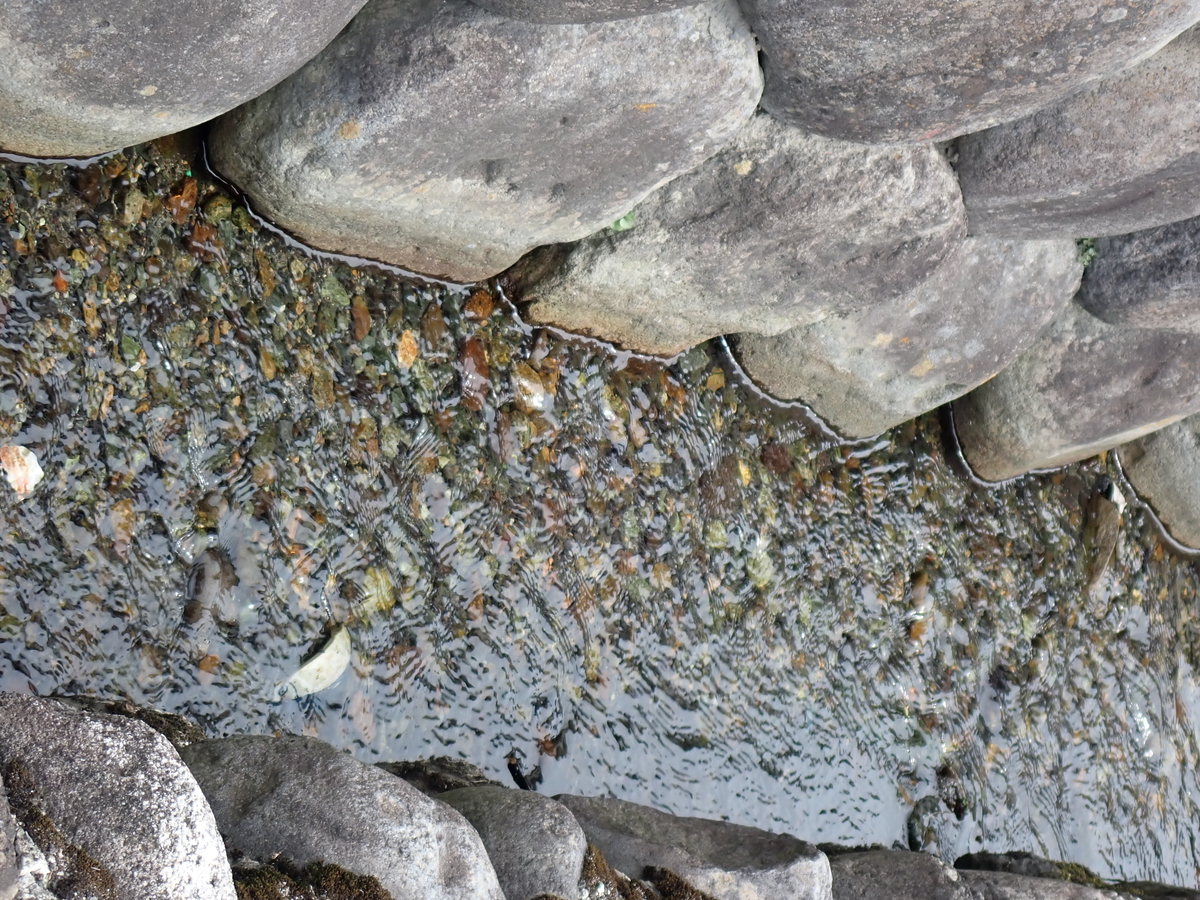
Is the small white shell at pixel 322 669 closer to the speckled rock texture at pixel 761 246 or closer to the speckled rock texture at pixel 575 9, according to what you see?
the speckled rock texture at pixel 761 246

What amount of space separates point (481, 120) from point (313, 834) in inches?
62.5

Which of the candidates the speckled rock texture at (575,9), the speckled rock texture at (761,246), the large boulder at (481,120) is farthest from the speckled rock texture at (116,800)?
the speckled rock texture at (761,246)

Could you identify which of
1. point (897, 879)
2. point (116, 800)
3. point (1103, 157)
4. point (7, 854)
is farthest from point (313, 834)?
point (1103, 157)

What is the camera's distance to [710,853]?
2762 millimetres

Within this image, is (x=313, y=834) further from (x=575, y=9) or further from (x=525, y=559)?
(x=575, y=9)

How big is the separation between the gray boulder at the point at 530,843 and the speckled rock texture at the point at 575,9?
1.74 meters

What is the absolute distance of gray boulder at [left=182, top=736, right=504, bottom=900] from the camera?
1922mm

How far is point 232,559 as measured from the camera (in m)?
2.64

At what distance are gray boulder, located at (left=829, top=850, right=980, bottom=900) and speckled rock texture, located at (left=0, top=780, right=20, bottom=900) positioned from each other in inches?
92.4

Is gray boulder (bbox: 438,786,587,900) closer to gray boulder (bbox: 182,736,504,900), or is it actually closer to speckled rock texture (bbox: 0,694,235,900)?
gray boulder (bbox: 182,736,504,900)

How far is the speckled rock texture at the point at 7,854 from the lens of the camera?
131cm

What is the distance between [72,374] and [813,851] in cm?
226

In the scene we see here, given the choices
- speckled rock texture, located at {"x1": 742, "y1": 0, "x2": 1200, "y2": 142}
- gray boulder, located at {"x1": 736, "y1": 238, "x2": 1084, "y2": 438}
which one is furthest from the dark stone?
speckled rock texture, located at {"x1": 742, "y1": 0, "x2": 1200, "y2": 142}

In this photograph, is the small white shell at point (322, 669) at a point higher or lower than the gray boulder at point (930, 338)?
higher
